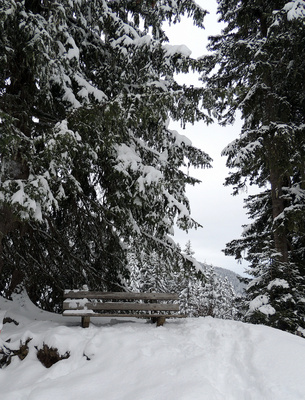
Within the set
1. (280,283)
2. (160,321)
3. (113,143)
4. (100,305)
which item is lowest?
(160,321)

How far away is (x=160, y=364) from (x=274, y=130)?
756 cm

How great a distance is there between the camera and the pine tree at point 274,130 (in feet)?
25.8

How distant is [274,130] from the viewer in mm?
9188

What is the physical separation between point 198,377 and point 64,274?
194 inches

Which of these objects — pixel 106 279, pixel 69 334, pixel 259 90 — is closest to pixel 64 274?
pixel 106 279

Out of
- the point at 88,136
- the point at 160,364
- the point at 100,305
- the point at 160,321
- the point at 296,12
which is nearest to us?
the point at 160,364

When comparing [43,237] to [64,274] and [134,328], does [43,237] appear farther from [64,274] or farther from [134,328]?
[134,328]

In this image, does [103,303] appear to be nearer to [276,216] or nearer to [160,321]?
[160,321]

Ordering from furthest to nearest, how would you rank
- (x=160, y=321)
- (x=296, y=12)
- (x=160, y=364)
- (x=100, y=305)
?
1. (x=296, y=12)
2. (x=160, y=321)
3. (x=100, y=305)
4. (x=160, y=364)

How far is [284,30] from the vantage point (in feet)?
31.7

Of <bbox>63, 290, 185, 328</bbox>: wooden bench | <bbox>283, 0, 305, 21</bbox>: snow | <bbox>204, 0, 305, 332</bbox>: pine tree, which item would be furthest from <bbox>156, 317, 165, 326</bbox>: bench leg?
<bbox>283, 0, 305, 21</bbox>: snow

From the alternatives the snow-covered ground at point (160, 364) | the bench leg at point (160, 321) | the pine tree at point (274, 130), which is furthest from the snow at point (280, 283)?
the bench leg at point (160, 321)

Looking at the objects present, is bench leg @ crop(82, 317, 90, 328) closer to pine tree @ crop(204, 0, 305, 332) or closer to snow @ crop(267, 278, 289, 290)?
pine tree @ crop(204, 0, 305, 332)

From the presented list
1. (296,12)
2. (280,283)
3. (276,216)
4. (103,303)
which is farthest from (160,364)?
(296,12)
